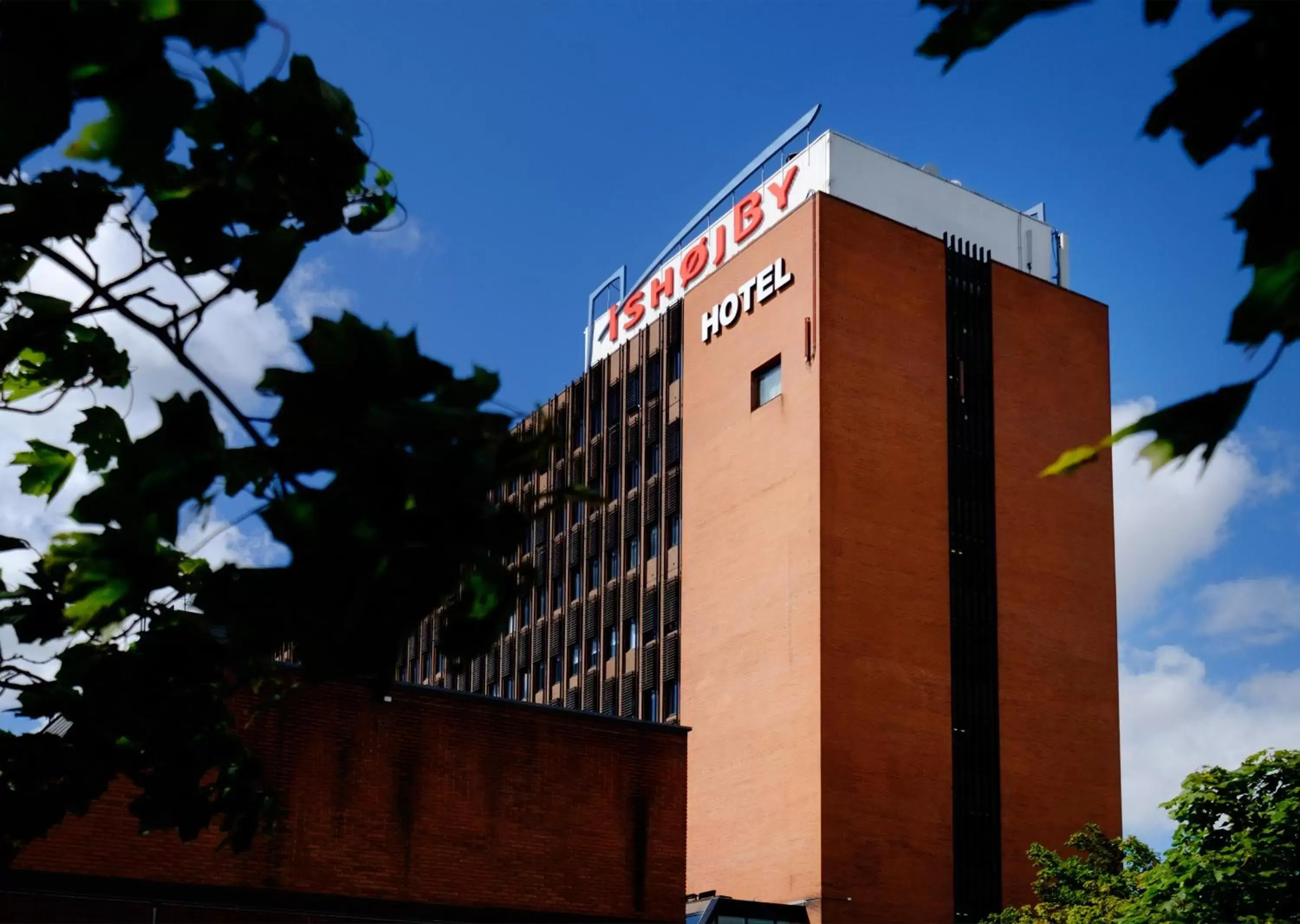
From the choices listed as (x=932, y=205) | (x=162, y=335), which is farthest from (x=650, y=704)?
(x=162, y=335)

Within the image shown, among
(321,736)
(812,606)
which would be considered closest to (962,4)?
(321,736)

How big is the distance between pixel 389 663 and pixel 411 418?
0.72m

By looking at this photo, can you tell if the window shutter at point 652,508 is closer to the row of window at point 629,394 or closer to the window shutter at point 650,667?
the row of window at point 629,394

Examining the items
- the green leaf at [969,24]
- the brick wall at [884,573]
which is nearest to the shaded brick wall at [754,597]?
the brick wall at [884,573]

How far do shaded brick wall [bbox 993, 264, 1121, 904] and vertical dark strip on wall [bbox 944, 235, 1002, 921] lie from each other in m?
0.33

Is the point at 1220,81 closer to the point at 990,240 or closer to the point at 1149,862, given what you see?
the point at 1149,862

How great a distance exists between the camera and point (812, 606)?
4441 centimetres

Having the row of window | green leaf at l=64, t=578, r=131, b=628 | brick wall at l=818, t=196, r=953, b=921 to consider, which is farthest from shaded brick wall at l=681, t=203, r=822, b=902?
green leaf at l=64, t=578, r=131, b=628

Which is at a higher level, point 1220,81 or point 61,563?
point 1220,81

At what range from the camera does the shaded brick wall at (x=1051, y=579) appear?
1843 inches

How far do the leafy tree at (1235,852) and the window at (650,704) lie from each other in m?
24.9

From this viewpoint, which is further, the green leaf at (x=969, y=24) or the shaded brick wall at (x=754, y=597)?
the shaded brick wall at (x=754, y=597)

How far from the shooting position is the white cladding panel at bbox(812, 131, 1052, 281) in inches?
1966

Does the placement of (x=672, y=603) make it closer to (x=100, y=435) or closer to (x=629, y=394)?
(x=629, y=394)
